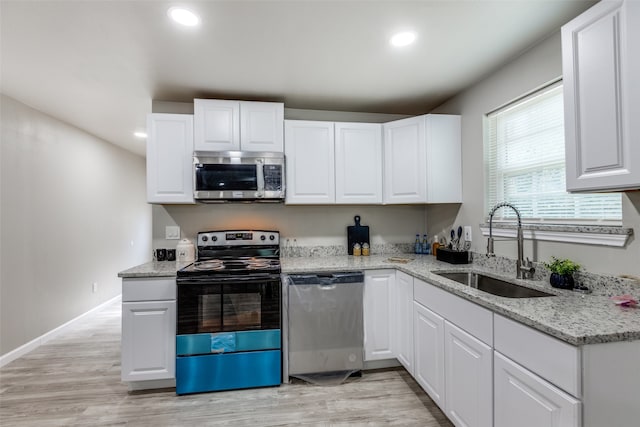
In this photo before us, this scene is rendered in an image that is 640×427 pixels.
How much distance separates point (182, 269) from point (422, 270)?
1.82 metres

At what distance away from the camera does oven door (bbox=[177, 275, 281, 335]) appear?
2205mm

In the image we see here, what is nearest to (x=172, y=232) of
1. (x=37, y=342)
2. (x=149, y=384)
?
(x=149, y=384)

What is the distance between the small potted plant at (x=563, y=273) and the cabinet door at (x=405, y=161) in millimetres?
1207

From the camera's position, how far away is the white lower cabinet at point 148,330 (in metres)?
2.21

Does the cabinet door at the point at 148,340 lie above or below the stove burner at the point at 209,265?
below

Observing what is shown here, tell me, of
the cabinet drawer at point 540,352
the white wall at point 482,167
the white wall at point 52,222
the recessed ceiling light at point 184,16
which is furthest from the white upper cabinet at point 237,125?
the cabinet drawer at point 540,352

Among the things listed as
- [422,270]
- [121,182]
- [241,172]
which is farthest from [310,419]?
[121,182]

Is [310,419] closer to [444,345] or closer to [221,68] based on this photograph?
[444,345]

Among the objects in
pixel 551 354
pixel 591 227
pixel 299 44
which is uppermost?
pixel 299 44

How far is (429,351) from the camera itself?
1.99m

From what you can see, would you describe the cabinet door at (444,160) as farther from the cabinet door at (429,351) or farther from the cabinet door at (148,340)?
the cabinet door at (148,340)

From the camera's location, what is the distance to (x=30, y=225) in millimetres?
3076

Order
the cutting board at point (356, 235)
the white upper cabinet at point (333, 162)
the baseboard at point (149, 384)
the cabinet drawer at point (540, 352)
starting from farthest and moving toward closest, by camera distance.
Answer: the cutting board at point (356, 235) < the white upper cabinet at point (333, 162) < the baseboard at point (149, 384) < the cabinet drawer at point (540, 352)

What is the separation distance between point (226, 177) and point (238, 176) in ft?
0.33
